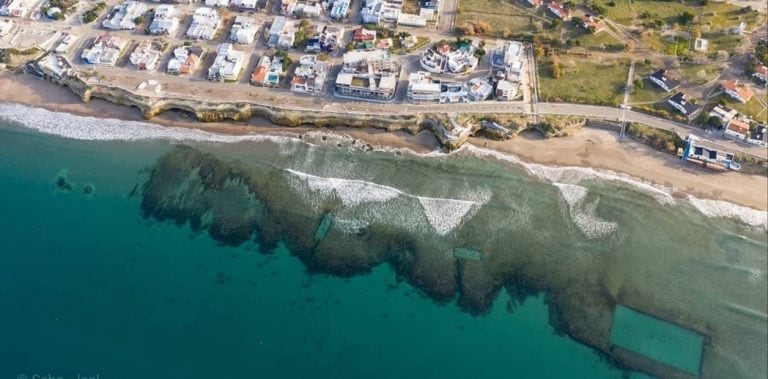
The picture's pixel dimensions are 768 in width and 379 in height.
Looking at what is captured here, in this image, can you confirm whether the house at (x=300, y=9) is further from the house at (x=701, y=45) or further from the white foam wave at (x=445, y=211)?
the house at (x=701, y=45)

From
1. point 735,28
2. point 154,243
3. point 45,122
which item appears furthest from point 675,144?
point 45,122

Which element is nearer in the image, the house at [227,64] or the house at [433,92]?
the house at [433,92]

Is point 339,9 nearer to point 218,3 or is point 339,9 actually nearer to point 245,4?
point 245,4

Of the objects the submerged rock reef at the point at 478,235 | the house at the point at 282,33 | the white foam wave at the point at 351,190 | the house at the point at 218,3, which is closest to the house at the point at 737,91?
the submerged rock reef at the point at 478,235

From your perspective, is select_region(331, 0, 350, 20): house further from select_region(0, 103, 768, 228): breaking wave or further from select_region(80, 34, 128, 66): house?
select_region(80, 34, 128, 66): house

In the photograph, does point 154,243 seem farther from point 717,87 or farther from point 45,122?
point 717,87

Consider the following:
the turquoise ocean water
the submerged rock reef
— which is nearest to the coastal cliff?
the submerged rock reef
